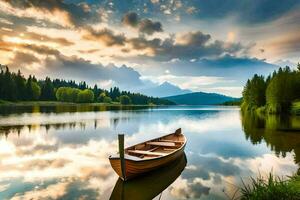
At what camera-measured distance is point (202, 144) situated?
94.7 ft

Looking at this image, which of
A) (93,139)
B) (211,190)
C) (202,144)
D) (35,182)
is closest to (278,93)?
(202,144)

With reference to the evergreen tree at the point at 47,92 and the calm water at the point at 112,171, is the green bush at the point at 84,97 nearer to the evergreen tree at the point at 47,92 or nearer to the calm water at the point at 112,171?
the evergreen tree at the point at 47,92

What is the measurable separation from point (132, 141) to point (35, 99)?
417ft

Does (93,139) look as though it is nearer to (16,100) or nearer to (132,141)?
(132,141)

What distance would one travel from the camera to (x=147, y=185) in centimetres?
1427

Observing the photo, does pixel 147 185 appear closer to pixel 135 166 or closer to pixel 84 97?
pixel 135 166

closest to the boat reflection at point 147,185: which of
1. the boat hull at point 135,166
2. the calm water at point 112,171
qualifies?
the calm water at point 112,171

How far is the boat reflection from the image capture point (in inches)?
505

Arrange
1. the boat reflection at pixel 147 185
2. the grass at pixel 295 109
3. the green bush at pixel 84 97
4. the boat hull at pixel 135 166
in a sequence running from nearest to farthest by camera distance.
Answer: the boat reflection at pixel 147 185, the boat hull at pixel 135 166, the grass at pixel 295 109, the green bush at pixel 84 97

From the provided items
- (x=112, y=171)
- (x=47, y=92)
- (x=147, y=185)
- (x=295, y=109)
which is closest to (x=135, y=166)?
(x=147, y=185)

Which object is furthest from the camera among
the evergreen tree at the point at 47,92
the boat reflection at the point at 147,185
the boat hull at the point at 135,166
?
the evergreen tree at the point at 47,92

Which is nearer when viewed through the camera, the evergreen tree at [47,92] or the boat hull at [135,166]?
the boat hull at [135,166]

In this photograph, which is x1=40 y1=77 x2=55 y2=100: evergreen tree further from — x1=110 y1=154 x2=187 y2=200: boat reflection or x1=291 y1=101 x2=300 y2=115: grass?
x1=110 y1=154 x2=187 y2=200: boat reflection

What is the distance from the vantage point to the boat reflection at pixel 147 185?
12.8m
